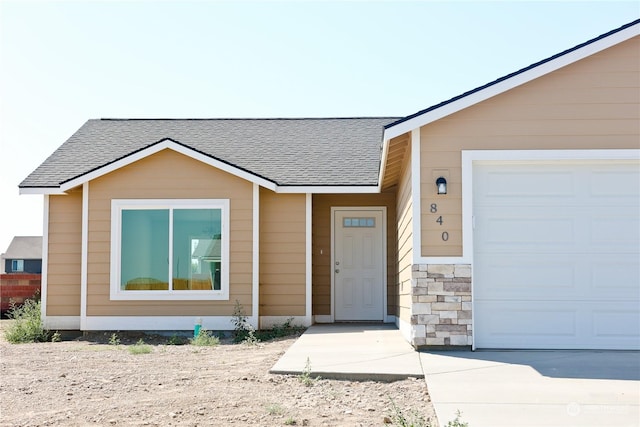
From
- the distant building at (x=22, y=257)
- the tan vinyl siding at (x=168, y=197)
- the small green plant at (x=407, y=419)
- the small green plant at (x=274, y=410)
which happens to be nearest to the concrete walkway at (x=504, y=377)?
the small green plant at (x=407, y=419)

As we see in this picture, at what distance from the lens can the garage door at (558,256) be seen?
8.73m

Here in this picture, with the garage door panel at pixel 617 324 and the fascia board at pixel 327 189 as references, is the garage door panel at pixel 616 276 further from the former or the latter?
the fascia board at pixel 327 189

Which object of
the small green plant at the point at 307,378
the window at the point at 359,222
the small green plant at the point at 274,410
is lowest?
the small green plant at the point at 274,410

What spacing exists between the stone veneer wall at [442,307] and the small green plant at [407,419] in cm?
300

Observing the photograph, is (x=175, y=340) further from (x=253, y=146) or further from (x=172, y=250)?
(x=253, y=146)

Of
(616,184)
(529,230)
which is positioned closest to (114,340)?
(529,230)

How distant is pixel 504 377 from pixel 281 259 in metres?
6.55

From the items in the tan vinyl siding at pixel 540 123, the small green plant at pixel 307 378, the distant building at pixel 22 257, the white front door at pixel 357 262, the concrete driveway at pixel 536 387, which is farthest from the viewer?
the distant building at pixel 22 257

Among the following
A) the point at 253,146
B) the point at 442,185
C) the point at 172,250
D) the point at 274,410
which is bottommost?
the point at 274,410

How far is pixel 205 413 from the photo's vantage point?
225 inches

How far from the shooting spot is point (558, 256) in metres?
8.80

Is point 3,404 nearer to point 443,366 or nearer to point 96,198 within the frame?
point 443,366

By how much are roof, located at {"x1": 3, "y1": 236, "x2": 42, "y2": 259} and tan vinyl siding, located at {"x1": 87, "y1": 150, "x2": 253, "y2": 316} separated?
3753cm

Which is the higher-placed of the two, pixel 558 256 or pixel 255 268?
pixel 558 256
